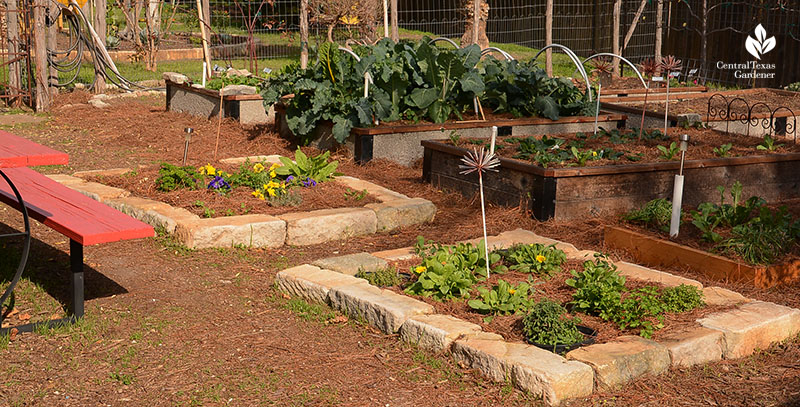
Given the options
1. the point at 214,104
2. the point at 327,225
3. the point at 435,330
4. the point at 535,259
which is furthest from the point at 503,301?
the point at 214,104

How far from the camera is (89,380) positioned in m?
4.05

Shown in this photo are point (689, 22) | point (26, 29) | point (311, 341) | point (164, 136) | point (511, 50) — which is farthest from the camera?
point (511, 50)

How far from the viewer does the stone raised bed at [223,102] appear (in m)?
11.6

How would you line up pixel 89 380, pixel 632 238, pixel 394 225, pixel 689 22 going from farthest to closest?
pixel 689 22
pixel 394 225
pixel 632 238
pixel 89 380

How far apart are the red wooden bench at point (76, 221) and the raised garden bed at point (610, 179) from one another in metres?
3.33

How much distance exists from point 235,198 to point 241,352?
2708 mm

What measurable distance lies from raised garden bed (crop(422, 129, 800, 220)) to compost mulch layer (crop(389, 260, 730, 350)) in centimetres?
165

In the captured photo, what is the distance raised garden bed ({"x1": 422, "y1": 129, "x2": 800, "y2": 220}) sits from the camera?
6863mm

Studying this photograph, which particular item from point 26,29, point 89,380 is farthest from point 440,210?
point 26,29

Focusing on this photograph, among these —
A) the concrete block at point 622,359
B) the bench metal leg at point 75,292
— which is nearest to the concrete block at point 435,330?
the concrete block at point 622,359

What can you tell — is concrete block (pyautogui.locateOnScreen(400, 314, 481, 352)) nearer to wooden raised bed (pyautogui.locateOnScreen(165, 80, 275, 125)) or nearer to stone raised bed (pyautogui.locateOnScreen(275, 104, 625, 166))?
stone raised bed (pyautogui.locateOnScreen(275, 104, 625, 166))

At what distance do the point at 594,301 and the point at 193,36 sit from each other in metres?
20.6

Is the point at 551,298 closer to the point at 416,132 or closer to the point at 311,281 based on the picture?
the point at 311,281

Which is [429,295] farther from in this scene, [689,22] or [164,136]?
[689,22]
